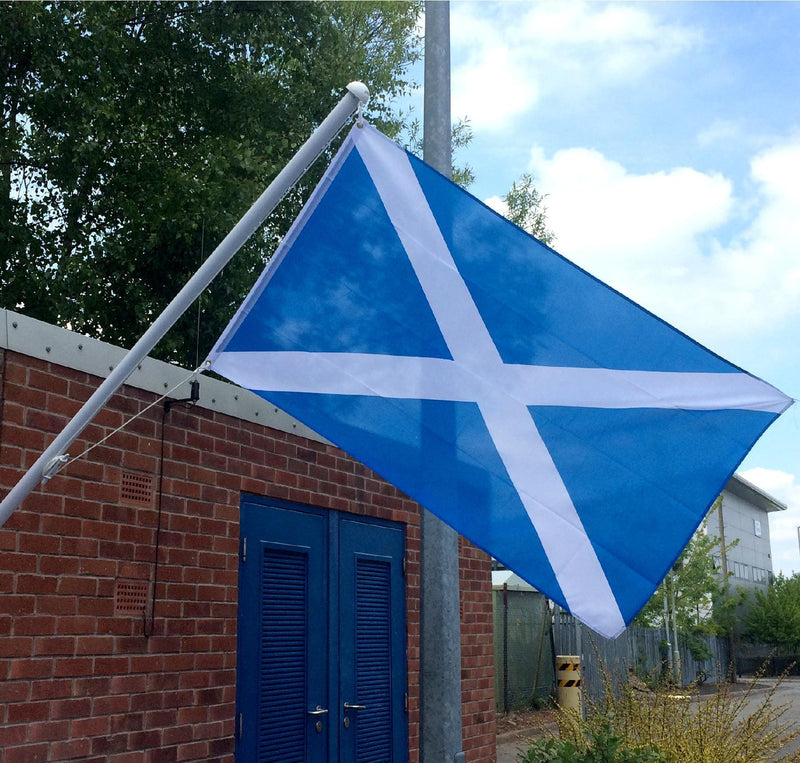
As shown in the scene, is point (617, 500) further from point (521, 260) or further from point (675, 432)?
point (521, 260)

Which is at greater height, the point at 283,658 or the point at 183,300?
the point at 183,300

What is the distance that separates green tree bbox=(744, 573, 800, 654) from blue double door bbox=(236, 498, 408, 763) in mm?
41972

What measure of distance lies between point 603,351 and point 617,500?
580mm

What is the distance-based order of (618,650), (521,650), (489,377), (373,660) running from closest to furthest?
(489,377), (373,660), (521,650), (618,650)

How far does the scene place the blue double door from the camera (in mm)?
6211

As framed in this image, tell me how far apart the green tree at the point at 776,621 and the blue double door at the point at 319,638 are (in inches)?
1652

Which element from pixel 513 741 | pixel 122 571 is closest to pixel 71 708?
pixel 122 571

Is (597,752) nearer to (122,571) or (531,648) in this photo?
(122,571)

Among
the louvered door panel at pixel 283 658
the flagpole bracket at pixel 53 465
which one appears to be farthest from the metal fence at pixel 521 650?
the flagpole bracket at pixel 53 465

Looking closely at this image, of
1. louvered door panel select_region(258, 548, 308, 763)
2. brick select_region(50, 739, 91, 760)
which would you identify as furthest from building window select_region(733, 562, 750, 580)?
brick select_region(50, 739, 91, 760)

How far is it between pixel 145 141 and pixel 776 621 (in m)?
40.4

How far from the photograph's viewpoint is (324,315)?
3.62 m

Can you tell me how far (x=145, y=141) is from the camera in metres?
13.8

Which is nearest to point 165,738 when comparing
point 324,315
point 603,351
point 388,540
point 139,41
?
point 388,540
